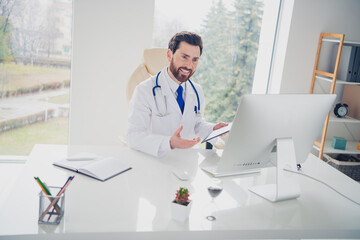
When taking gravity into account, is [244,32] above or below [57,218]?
above

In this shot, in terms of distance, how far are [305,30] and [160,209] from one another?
287cm

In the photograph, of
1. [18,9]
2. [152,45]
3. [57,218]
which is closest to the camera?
[57,218]

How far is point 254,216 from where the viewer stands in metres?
1.34

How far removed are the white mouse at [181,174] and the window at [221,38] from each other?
82.7 inches

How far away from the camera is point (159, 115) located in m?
2.21

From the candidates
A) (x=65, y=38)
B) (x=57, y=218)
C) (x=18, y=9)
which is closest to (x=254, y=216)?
(x=57, y=218)

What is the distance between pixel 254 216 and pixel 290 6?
2.75 meters

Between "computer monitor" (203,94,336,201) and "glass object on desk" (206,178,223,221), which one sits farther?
"computer monitor" (203,94,336,201)

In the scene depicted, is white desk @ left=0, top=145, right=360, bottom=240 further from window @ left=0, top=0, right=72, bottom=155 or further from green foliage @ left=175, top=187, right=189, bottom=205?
window @ left=0, top=0, right=72, bottom=155

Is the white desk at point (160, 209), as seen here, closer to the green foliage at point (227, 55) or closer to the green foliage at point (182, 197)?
the green foliage at point (182, 197)

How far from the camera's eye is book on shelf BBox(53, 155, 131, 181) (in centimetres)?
154

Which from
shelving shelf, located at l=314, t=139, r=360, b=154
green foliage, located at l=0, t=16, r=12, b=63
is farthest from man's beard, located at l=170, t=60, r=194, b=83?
shelving shelf, located at l=314, t=139, r=360, b=154

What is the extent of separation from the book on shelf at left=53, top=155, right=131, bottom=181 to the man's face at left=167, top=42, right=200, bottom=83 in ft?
2.42

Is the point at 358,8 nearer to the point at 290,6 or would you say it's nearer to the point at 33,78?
the point at 290,6
